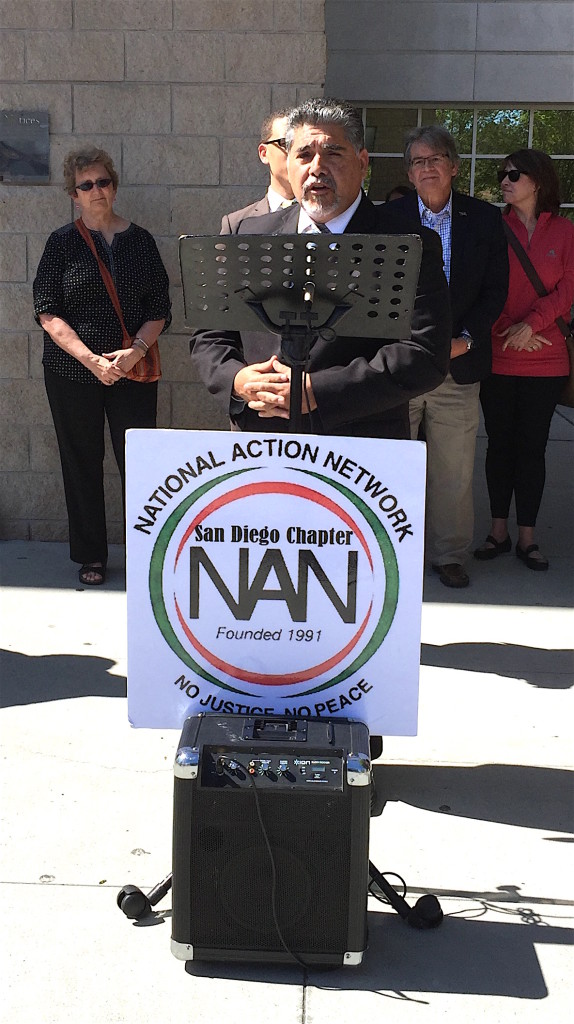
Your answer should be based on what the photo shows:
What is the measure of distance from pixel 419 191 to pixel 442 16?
1048cm

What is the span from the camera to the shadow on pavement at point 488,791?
12.3 ft

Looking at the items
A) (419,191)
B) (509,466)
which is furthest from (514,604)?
(419,191)

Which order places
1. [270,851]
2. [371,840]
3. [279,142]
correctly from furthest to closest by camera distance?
[279,142]
[371,840]
[270,851]

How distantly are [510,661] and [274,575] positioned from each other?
7.87ft

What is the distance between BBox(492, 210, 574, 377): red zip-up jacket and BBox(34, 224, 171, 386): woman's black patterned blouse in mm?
1953

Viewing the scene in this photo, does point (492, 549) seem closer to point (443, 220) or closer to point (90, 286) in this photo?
point (443, 220)

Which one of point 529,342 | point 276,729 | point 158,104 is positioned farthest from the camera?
point 158,104

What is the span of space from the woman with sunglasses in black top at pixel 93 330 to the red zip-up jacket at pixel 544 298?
1865 mm

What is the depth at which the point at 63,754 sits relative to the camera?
162 inches

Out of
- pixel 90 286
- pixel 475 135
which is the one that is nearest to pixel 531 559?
pixel 90 286

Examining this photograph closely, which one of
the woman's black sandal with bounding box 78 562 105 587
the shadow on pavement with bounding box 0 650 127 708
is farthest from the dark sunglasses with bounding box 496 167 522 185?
the shadow on pavement with bounding box 0 650 127 708

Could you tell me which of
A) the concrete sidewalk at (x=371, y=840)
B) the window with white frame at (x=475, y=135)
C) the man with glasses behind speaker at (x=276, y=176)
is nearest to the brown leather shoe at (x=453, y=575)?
the concrete sidewalk at (x=371, y=840)

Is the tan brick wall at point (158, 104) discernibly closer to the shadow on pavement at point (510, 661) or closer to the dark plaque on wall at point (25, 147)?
the dark plaque on wall at point (25, 147)

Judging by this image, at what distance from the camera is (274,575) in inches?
119
